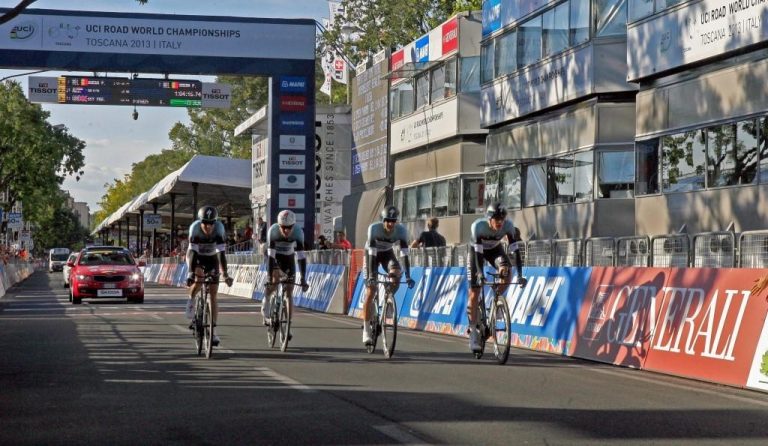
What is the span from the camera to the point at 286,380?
13156 mm

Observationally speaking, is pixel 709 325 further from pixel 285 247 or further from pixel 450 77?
pixel 450 77

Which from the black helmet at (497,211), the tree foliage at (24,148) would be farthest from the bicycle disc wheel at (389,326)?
the tree foliage at (24,148)

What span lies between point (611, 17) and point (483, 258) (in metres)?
15.1

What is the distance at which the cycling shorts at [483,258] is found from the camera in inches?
638

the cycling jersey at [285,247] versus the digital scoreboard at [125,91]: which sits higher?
the digital scoreboard at [125,91]

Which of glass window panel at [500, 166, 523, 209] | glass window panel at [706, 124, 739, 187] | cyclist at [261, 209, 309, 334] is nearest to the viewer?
cyclist at [261, 209, 309, 334]

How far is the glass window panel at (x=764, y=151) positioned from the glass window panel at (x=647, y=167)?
14.2ft

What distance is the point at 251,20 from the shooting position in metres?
40.5

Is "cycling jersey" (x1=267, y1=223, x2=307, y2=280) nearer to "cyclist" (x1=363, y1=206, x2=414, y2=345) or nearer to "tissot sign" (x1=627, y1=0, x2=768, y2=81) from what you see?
"cyclist" (x1=363, y1=206, x2=414, y2=345)

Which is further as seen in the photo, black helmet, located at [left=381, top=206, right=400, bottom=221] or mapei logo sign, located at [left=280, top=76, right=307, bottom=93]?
mapei logo sign, located at [left=280, top=76, right=307, bottom=93]

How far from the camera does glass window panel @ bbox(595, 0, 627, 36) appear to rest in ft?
98.0

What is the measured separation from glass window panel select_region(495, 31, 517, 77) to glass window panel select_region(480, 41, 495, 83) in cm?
45

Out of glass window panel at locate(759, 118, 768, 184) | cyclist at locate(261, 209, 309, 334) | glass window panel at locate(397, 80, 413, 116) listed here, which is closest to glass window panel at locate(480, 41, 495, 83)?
glass window panel at locate(397, 80, 413, 116)

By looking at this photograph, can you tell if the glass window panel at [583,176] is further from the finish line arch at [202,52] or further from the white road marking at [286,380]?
the white road marking at [286,380]
